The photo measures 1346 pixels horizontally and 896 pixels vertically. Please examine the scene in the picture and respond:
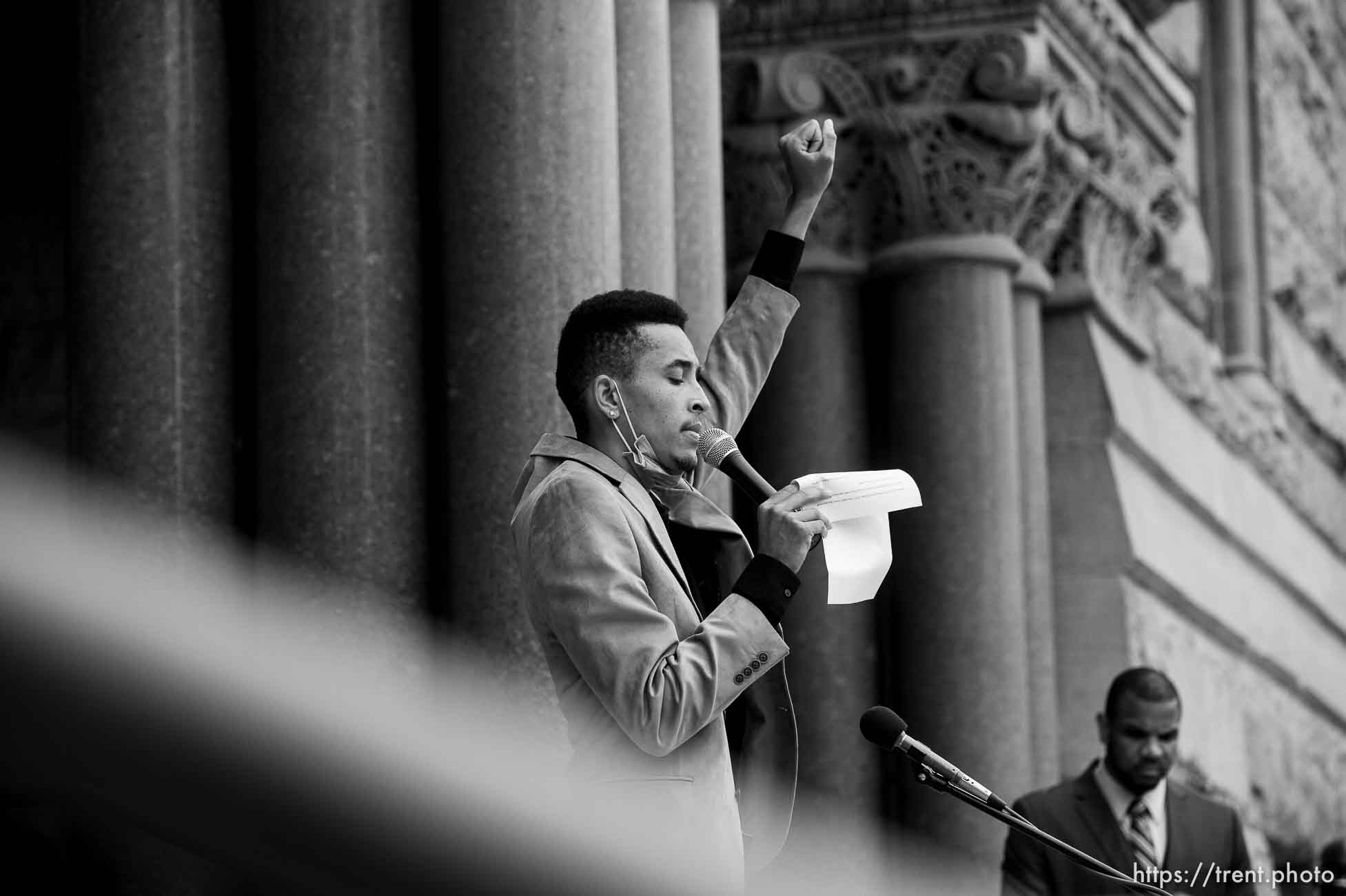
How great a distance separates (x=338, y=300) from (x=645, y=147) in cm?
92

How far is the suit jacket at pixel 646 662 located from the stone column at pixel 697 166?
7.50 feet

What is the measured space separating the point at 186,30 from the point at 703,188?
1614 mm

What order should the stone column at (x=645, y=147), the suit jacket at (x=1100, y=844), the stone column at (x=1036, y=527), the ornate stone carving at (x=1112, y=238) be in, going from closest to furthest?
the stone column at (x=645, y=147) → the suit jacket at (x=1100, y=844) → the stone column at (x=1036, y=527) → the ornate stone carving at (x=1112, y=238)

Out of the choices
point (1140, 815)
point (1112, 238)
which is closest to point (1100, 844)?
point (1140, 815)

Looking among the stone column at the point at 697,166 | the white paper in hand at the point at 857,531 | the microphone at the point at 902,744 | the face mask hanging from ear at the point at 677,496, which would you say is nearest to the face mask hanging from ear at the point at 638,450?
the face mask hanging from ear at the point at 677,496

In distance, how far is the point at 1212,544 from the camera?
28.3ft

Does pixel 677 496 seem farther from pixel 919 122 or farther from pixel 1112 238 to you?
pixel 1112 238

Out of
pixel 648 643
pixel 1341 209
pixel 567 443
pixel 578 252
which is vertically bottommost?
pixel 648 643

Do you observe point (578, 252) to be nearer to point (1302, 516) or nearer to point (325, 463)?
point (325, 463)

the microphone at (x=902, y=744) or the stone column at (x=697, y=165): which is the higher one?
the stone column at (x=697, y=165)

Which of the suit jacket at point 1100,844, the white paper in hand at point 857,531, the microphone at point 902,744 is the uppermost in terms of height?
the white paper in hand at point 857,531

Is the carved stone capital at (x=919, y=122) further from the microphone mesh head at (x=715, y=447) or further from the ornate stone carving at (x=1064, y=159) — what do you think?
the microphone mesh head at (x=715, y=447)

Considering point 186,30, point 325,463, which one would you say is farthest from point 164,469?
point 186,30

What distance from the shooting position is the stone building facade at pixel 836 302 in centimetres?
392
